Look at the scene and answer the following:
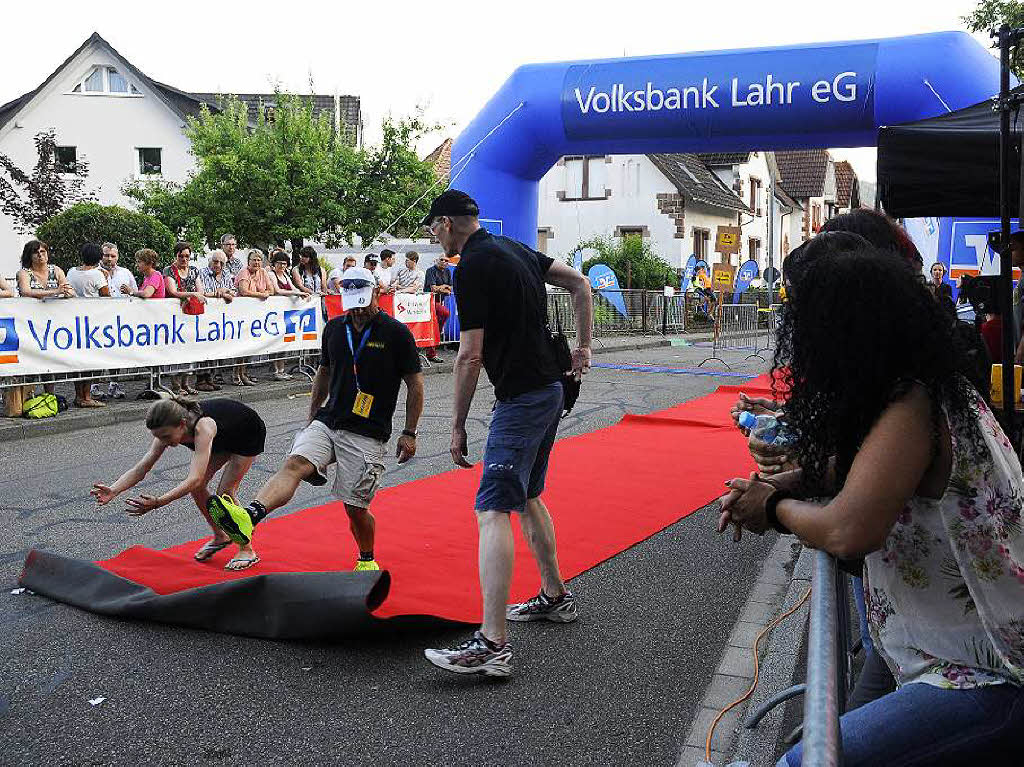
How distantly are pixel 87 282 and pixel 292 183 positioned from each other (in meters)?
18.3

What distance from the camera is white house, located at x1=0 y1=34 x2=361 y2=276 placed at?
41.5 m

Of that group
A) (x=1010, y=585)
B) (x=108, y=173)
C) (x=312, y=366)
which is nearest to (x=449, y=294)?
(x=312, y=366)

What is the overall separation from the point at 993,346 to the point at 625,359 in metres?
15.3

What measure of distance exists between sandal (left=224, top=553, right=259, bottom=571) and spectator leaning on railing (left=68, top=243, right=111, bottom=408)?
7464mm

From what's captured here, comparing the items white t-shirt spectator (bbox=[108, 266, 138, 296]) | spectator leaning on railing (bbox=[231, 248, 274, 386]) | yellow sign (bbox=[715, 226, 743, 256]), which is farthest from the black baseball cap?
yellow sign (bbox=[715, 226, 743, 256])

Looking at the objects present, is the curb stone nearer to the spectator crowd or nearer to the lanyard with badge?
the lanyard with badge

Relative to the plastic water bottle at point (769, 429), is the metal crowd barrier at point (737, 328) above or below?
below

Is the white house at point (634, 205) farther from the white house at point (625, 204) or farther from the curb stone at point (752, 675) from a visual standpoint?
the curb stone at point (752, 675)

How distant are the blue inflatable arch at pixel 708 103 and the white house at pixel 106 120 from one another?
Result: 26.6m

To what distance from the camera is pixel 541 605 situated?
486 centimetres

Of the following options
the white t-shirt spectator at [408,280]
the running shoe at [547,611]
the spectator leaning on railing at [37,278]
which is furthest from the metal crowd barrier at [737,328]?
the running shoe at [547,611]

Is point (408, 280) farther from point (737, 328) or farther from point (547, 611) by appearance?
point (547, 611)

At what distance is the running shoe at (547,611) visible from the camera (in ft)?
15.9

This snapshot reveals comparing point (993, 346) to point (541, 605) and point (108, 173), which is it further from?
point (108, 173)
